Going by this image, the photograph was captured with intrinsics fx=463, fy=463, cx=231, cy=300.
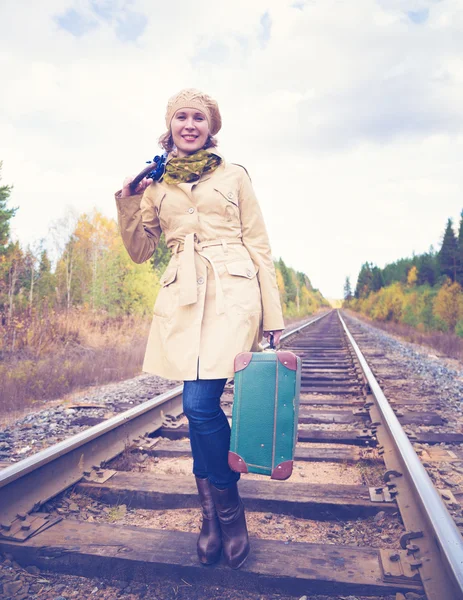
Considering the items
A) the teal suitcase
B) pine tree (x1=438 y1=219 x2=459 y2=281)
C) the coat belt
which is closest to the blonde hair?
the coat belt

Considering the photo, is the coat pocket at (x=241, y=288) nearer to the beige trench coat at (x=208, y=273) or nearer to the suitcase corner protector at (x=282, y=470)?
the beige trench coat at (x=208, y=273)

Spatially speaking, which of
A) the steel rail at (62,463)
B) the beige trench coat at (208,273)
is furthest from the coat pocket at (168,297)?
the steel rail at (62,463)

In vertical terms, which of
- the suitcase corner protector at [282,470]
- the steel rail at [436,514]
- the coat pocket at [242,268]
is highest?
the coat pocket at [242,268]

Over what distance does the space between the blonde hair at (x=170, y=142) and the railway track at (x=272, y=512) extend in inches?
67.3

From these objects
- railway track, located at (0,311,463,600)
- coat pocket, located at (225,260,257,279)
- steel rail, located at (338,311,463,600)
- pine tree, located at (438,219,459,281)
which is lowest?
railway track, located at (0,311,463,600)

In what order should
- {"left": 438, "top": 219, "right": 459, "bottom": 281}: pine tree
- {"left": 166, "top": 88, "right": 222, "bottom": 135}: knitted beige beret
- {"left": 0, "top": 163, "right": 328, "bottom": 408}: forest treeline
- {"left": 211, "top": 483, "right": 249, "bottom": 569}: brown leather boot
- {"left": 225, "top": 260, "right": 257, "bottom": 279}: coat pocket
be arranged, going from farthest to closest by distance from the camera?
{"left": 438, "top": 219, "right": 459, "bottom": 281}: pine tree < {"left": 0, "top": 163, "right": 328, "bottom": 408}: forest treeline < {"left": 166, "top": 88, "right": 222, "bottom": 135}: knitted beige beret < {"left": 225, "top": 260, "right": 257, "bottom": 279}: coat pocket < {"left": 211, "top": 483, "right": 249, "bottom": 569}: brown leather boot

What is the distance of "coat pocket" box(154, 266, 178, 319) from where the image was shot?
194 cm

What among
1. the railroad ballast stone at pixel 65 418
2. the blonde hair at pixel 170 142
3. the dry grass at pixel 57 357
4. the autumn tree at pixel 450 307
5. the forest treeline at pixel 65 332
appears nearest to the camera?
the blonde hair at pixel 170 142

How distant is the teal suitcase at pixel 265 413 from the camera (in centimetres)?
173

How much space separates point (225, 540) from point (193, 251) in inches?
46.2

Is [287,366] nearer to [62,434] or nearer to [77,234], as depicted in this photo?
[62,434]

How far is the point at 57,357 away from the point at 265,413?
A: 20.4ft

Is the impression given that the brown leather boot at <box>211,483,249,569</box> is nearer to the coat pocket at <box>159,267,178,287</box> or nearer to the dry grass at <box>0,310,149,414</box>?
the coat pocket at <box>159,267,178,287</box>

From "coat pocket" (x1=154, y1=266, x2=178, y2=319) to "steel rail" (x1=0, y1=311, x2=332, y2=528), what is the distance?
1.09m
